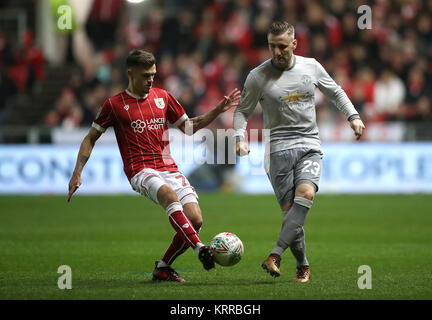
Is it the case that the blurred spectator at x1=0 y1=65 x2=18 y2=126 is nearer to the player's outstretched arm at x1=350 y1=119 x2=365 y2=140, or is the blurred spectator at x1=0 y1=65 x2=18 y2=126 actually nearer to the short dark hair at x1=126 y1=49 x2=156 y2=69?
the short dark hair at x1=126 y1=49 x2=156 y2=69

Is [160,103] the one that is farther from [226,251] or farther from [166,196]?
[226,251]

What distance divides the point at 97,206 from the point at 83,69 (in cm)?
848

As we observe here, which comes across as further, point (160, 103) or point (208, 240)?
point (208, 240)

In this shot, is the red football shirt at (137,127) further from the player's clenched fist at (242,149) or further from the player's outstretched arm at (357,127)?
the player's outstretched arm at (357,127)

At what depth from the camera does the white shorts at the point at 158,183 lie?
7.54m

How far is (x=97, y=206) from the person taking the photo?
1591cm

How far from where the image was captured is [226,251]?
7273mm

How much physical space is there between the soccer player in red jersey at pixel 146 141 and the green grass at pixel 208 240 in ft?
2.41

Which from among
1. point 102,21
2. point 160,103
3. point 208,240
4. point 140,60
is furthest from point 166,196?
point 102,21

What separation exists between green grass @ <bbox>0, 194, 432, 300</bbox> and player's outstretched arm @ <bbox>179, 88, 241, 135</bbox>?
153cm

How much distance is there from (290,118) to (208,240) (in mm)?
3835

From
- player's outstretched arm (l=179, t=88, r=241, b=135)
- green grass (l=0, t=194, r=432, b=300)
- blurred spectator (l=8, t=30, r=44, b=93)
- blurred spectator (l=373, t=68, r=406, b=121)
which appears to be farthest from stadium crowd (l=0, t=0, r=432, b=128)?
player's outstretched arm (l=179, t=88, r=241, b=135)

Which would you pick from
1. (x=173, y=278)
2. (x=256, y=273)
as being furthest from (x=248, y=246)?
(x=173, y=278)
